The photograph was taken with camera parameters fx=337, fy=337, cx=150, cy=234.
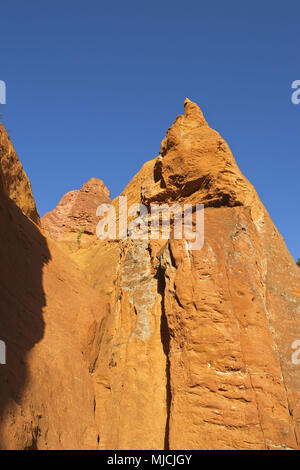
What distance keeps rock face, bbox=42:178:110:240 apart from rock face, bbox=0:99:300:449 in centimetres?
1640

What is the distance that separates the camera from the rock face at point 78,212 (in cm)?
2905

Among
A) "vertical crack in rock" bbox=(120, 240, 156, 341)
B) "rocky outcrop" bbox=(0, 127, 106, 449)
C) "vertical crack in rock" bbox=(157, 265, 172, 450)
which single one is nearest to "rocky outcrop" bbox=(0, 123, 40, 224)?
→ "rocky outcrop" bbox=(0, 127, 106, 449)

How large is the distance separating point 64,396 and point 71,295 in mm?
3890

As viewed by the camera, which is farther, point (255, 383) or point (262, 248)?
point (262, 248)

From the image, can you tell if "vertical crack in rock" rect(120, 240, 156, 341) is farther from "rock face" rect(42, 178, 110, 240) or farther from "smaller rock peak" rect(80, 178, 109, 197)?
"smaller rock peak" rect(80, 178, 109, 197)

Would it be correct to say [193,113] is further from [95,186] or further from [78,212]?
[95,186]

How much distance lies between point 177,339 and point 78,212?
2265 centimetres

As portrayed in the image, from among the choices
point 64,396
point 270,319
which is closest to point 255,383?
point 270,319

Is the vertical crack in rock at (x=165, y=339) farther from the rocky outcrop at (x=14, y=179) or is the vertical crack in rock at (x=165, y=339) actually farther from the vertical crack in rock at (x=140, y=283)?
the rocky outcrop at (x=14, y=179)

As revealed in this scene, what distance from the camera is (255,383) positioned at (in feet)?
25.5

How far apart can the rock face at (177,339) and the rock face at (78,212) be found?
53.8ft

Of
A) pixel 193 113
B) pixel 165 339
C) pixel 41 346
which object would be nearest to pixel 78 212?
pixel 193 113
